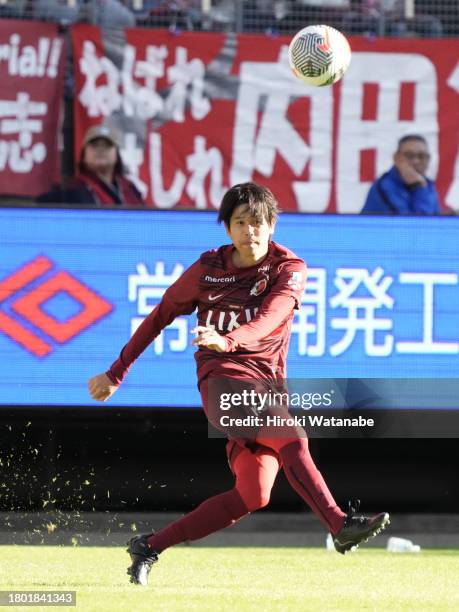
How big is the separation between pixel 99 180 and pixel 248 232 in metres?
5.43

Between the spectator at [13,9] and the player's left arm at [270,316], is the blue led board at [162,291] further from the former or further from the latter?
the spectator at [13,9]

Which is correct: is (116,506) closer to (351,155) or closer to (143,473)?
(143,473)

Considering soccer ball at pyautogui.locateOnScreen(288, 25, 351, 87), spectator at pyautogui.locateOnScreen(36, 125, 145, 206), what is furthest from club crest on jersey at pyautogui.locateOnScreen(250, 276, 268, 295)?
spectator at pyautogui.locateOnScreen(36, 125, 145, 206)

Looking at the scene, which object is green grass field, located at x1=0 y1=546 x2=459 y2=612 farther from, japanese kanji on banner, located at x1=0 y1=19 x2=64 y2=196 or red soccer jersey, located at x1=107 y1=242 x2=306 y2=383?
japanese kanji on banner, located at x1=0 y1=19 x2=64 y2=196

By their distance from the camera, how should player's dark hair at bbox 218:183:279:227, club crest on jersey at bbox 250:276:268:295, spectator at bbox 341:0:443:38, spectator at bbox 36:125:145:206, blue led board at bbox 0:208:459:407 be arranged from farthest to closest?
spectator at bbox 341:0:443:38
spectator at bbox 36:125:145:206
blue led board at bbox 0:208:459:407
club crest on jersey at bbox 250:276:268:295
player's dark hair at bbox 218:183:279:227

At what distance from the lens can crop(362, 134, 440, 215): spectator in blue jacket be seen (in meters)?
12.1

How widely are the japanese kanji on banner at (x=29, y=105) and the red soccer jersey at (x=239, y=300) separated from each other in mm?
6091

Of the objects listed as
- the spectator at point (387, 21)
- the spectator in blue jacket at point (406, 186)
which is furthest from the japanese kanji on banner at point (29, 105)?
the spectator in blue jacket at point (406, 186)

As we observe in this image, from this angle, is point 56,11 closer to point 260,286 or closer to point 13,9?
point 13,9

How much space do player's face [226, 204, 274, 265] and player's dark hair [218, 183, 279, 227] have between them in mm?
19

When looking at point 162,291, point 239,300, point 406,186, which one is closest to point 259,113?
point 406,186

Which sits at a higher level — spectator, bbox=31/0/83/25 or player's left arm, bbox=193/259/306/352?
spectator, bbox=31/0/83/25

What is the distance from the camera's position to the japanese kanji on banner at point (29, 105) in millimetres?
12789

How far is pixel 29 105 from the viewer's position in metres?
12.9
